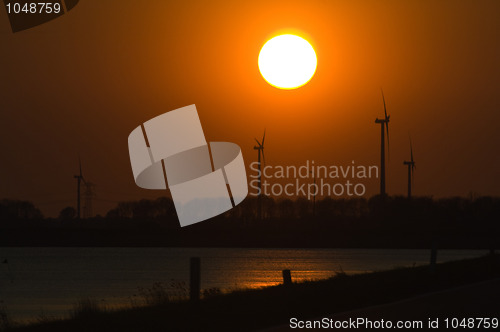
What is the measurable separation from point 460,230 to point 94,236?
260ft

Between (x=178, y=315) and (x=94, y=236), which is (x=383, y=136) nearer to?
(x=178, y=315)

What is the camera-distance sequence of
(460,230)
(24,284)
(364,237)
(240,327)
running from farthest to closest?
1. (364,237)
2. (460,230)
3. (24,284)
4. (240,327)

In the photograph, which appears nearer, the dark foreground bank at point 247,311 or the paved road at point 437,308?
the dark foreground bank at point 247,311

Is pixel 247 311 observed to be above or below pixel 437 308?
above

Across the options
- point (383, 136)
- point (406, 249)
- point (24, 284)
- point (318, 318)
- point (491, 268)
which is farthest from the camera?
point (406, 249)

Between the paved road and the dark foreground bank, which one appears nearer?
the dark foreground bank

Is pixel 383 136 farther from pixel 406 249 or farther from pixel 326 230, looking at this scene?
pixel 406 249

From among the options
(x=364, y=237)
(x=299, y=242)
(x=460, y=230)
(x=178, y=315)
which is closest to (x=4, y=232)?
(x=299, y=242)

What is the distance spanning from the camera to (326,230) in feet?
570

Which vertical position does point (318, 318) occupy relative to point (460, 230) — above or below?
above

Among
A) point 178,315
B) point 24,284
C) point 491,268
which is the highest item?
point 178,315

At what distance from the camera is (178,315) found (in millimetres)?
16594

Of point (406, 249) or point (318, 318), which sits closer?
point (318, 318)

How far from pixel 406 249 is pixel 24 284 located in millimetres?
139653
